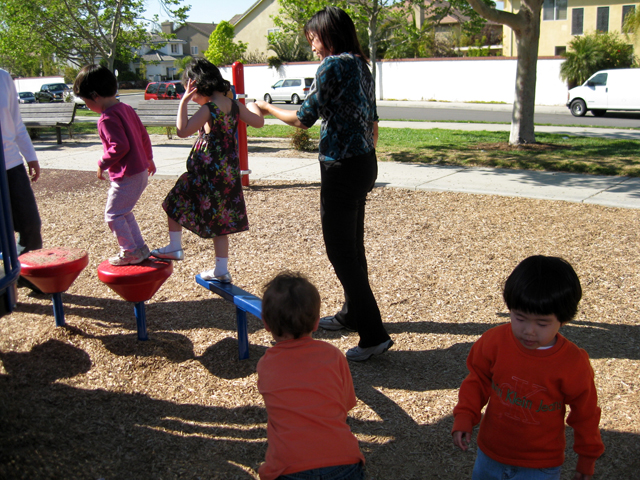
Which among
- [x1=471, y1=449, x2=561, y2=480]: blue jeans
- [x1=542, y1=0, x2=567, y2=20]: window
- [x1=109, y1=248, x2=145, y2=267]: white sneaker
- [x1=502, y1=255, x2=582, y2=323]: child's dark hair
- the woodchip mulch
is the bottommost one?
the woodchip mulch

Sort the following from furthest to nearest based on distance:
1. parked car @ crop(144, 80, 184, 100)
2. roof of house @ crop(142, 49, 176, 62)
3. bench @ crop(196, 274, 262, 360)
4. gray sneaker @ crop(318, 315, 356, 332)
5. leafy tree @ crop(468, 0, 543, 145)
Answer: roof of house @ crop(142, 49, 176, 62), parked car @ crop(144, 80, 184, 100), leafy tree @ crop(468, 0, 543, 145), gray sneaker @ crop(318, 315, 356, 332), bench @ crop(196, 274, 262, 360)

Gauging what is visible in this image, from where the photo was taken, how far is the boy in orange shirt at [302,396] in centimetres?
179

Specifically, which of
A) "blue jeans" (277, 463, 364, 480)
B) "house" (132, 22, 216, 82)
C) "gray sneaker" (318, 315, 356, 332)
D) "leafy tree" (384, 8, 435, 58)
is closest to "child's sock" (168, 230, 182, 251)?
"gray sneaker" (318, 315, 356, 332)

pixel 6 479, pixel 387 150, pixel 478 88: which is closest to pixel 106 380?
pixel 6 479

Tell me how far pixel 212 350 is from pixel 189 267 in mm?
1642

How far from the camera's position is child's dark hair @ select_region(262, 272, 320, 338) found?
191cm

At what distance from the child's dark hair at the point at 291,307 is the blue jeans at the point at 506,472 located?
0.76 meters

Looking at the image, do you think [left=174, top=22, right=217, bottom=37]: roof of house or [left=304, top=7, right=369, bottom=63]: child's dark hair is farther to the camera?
[left=174, top=22, right=217, bottom=37]: roof of house

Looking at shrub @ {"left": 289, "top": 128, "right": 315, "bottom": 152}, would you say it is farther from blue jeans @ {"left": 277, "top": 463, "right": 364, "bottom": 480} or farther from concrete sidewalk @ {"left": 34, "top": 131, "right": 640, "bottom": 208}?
blue jeans @ {"left": 277, "top": 463, "right": 364, "bottom": 480}

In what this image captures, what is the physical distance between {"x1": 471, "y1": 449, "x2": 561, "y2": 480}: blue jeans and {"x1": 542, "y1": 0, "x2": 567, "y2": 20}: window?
36.6 metres

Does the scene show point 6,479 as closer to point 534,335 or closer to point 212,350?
point 212,350

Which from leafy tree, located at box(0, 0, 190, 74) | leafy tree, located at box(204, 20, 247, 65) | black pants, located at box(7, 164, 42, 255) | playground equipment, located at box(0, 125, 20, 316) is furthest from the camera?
leafy tree, located at box(204, 20, 247, 65)

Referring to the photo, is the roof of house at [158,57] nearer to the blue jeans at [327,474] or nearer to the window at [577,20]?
the window at [577,20]

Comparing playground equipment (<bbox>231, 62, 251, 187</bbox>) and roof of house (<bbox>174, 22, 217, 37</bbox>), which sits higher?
roof of house (<bbox>174, 22, 217, 37</bbox>)
